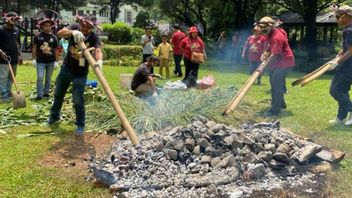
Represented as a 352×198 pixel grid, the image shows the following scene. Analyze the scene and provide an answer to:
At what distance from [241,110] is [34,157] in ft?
13.3

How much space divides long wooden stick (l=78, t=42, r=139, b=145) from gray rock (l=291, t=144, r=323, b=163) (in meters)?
1.98

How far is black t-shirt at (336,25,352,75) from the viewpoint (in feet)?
23.5

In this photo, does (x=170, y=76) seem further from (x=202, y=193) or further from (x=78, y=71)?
(x=202, y=193)

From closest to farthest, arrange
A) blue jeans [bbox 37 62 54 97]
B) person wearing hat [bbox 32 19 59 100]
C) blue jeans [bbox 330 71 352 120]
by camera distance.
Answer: blue jeans [bbox 330 71 352 120] < person wearing hat [bbox 32 19 59 100] < blue jeans [bbox 37 62 54 97]

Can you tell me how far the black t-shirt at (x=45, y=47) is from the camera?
31.6 ft

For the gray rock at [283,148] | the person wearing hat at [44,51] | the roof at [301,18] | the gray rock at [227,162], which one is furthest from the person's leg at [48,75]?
the roof at [301,18]

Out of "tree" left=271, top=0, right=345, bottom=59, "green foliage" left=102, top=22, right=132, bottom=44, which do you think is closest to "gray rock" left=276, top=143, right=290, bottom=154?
"tree" left=271, top=0, right=345, bottom=59

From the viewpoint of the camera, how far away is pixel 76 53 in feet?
21.6

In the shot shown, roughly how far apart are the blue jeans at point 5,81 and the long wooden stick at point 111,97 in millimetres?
3895

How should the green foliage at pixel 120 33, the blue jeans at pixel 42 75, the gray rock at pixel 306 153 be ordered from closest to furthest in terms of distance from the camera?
the gray rock at pixel 306 153
the blue jeans at pixel 42 75
the green foliage at pixel 120 33

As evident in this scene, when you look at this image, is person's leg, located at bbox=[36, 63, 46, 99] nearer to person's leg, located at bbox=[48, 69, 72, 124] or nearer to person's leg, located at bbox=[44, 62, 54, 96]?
person's leg, located at bbox=[44, 62, 54, 96]

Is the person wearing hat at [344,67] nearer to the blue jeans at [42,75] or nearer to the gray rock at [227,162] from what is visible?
the gray rock at [227,162]

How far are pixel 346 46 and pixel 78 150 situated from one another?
14.6 feet

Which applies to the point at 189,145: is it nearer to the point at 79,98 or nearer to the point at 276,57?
the point at 79,98
